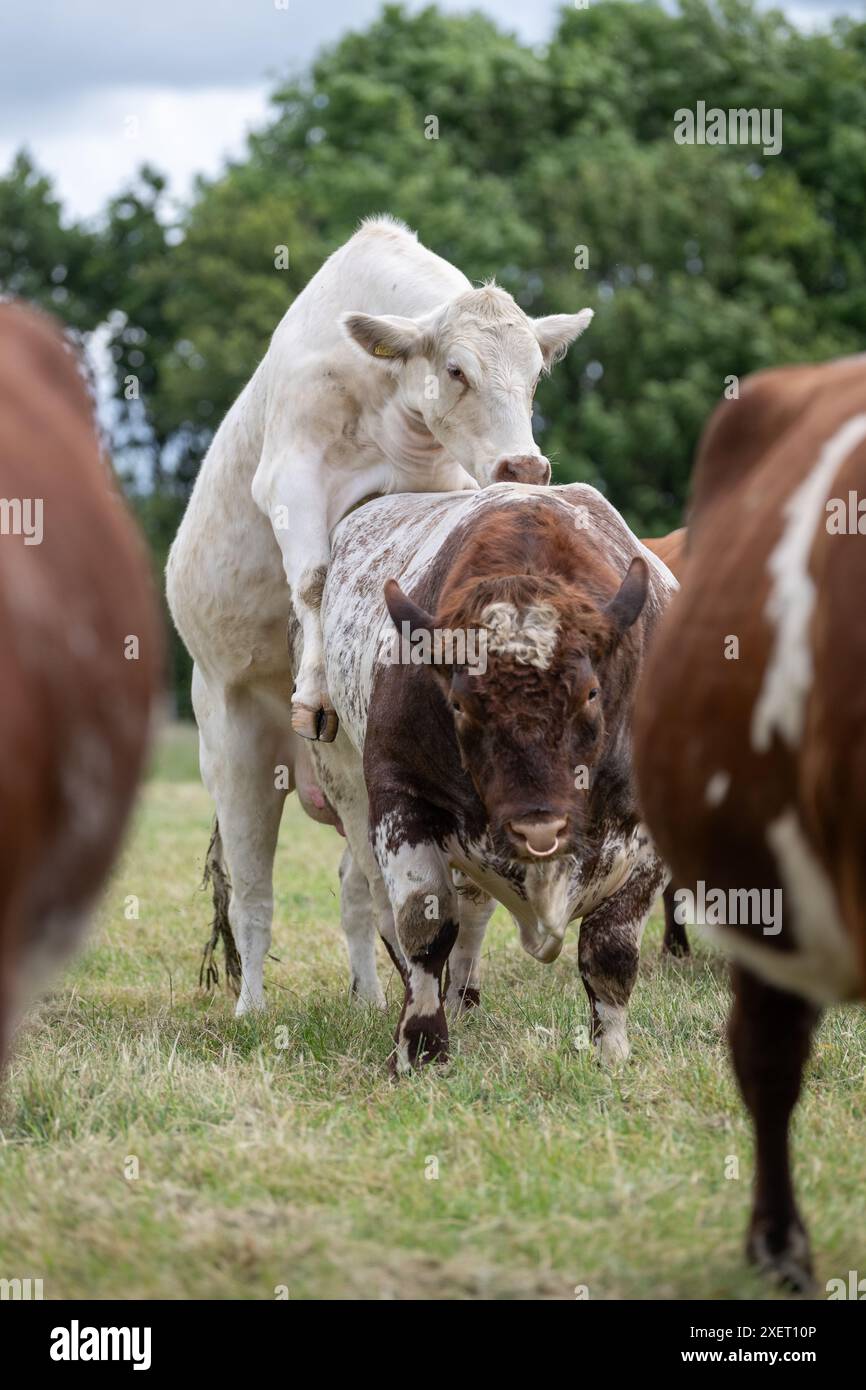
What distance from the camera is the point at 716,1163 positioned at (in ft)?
14.0

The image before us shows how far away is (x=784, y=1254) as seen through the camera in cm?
353

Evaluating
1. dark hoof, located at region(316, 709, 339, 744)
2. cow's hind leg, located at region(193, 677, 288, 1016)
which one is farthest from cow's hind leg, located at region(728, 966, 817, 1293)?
cow's hind leg, located at region(193, 677, 288, 1016)

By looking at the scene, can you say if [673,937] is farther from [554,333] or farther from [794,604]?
[794,604]

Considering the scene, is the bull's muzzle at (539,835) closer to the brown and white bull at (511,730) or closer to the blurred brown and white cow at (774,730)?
the brown and white bull at (511,730)

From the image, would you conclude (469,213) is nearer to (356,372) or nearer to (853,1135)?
(356,372)

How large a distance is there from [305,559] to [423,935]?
178cm

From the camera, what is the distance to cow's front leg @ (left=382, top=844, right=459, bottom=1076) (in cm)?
525

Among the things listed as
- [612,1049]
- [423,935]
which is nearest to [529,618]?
[423,935]

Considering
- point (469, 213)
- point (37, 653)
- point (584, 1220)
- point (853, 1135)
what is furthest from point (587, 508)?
point (469, 213)

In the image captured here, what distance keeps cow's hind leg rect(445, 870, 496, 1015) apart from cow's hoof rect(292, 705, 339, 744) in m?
0.81

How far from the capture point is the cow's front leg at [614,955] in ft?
17.5

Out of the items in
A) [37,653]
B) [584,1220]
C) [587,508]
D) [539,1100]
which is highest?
[587,508]

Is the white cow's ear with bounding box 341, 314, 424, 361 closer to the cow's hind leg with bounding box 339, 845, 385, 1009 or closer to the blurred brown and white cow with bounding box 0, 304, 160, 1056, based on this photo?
the cow's hind leg with bounding box 339, 845, 385, 1009
